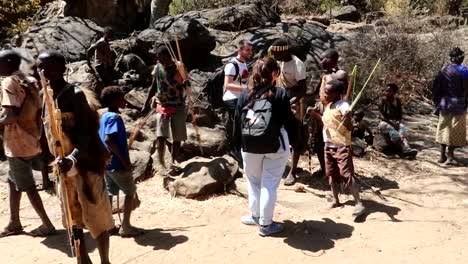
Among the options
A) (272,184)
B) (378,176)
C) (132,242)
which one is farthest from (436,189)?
(132,242)

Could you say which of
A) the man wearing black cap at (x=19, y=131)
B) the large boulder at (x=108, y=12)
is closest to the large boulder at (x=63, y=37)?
the large boulder at (x=108, y=12)

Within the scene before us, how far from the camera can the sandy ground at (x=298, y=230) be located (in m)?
4.37

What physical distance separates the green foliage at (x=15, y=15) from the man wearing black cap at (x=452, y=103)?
9668 mm

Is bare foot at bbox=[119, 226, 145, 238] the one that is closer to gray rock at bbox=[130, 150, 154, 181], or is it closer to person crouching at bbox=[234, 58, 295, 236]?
person crouching at bbox=[234, 58, 295, 236]

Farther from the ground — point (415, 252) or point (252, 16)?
point (252, 16)

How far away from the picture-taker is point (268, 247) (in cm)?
447

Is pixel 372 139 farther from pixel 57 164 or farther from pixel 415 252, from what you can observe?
pixel 57 164

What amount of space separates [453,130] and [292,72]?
2.71 metres

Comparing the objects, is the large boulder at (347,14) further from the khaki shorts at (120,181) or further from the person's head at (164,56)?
the khaki shorts at (120,181)

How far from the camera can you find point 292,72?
5.60 metres

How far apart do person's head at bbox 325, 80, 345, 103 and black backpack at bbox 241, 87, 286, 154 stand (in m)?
0.83

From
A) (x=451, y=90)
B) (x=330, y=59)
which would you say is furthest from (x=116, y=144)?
(x=451, y=90)

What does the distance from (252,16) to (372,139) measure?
4.35 meters

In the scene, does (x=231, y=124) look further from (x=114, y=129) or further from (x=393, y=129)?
(x=393, y=129)
